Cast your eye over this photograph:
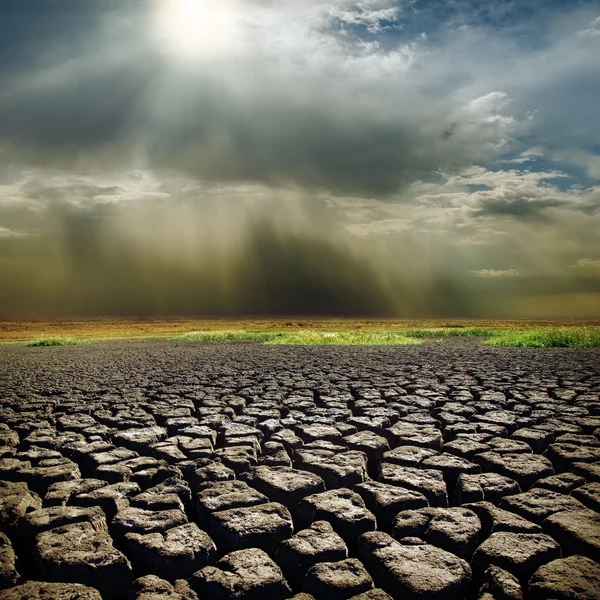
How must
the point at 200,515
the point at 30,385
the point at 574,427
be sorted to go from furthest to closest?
the point at 30,385 → the point at 574,427 → the point at 200,515

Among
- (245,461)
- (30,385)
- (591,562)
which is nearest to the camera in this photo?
(591,562)

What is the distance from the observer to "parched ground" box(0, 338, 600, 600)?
189 cm

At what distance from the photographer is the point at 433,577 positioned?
185 centimetres

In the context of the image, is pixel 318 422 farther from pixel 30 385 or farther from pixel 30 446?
pixel 30 385

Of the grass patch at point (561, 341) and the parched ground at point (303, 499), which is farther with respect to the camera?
the grass patch at point (561, 341)

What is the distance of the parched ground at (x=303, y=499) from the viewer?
1887mm

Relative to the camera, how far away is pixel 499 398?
5414 millimetres

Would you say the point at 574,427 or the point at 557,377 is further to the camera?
the point at 557,377

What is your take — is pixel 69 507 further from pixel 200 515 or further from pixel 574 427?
pixel 574 427

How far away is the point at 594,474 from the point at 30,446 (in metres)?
4.07

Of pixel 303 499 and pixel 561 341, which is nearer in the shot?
pixel 303 499

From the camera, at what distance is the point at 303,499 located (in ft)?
8.32

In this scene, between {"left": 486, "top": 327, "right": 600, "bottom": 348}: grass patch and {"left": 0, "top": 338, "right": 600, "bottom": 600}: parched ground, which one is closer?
{"left": 0, "top": 338, "right": 600, "bottom": 600}: parched ground

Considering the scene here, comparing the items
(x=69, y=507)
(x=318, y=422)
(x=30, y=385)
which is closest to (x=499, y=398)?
(x=318, y=422)
